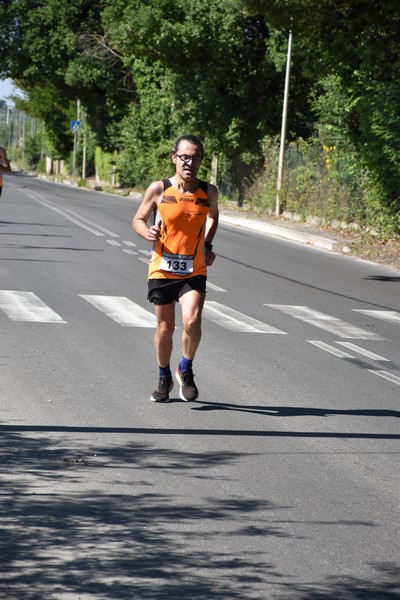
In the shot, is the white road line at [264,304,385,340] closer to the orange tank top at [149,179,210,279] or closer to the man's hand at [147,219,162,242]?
the orange tank top at [149,179,210,279]

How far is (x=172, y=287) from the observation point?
27.6 ft

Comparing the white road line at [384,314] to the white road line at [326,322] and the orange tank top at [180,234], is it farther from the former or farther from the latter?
the orange tank top at [180,234]

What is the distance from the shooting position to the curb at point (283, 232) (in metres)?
27.5

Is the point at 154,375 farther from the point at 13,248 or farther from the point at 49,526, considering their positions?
the point at 13,248

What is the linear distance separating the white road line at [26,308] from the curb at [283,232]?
13433 millimetres

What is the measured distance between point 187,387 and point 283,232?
22602 mm

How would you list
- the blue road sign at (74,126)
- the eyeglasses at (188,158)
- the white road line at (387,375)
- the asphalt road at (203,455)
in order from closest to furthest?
the asphalt road at (203,455) < the eyeglasses at (188,158) < the white road line at (387,375) < the blue road sign at (74,126)

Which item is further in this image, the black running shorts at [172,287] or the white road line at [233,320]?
the white road line at [233,320]

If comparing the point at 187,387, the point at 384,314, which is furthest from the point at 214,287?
the point at 187,387

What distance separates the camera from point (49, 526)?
209 inches

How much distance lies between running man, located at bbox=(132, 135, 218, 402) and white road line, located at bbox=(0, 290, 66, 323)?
392 centimetres

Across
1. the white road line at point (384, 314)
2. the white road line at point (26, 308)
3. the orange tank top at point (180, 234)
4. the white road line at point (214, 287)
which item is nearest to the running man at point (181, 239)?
the orange tank top at point (180, 234)

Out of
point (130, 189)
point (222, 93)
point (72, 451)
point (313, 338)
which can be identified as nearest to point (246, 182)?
point (222, 93)

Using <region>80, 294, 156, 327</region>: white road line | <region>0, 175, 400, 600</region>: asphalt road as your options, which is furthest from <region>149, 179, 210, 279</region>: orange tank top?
<region>80, 294, 156, 327</region>: white road line
